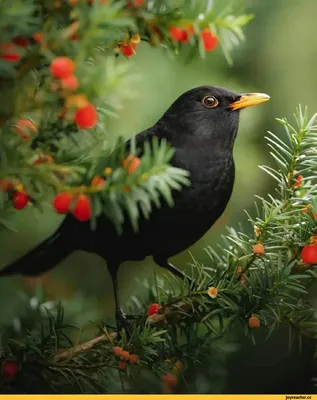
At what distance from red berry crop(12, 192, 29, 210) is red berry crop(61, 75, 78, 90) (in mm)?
152

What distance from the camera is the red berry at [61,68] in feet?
1.75

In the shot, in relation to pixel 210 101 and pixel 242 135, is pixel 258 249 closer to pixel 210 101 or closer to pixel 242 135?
pixel 210 101

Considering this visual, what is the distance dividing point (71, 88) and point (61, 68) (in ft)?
0.06

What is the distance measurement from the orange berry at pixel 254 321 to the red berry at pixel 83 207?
332 millimetres

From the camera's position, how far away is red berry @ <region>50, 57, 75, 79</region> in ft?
1.75

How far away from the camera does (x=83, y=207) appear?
57 cm

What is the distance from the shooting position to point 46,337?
827 millimetres

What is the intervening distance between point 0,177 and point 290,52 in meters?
1.09

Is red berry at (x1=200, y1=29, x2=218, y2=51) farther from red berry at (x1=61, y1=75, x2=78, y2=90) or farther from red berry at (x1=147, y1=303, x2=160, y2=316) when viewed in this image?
red berry at (x1=147, y1=303, x2=160, y2=316)

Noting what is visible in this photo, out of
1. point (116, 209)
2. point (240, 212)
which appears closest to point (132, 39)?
point (116, 209)

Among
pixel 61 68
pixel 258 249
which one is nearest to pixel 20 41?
pixel 61 68

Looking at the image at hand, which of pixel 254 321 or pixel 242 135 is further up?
pixel 242 135

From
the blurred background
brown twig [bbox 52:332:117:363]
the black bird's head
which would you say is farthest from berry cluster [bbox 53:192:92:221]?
the blurred background

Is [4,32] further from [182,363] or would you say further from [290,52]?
[290,52]
